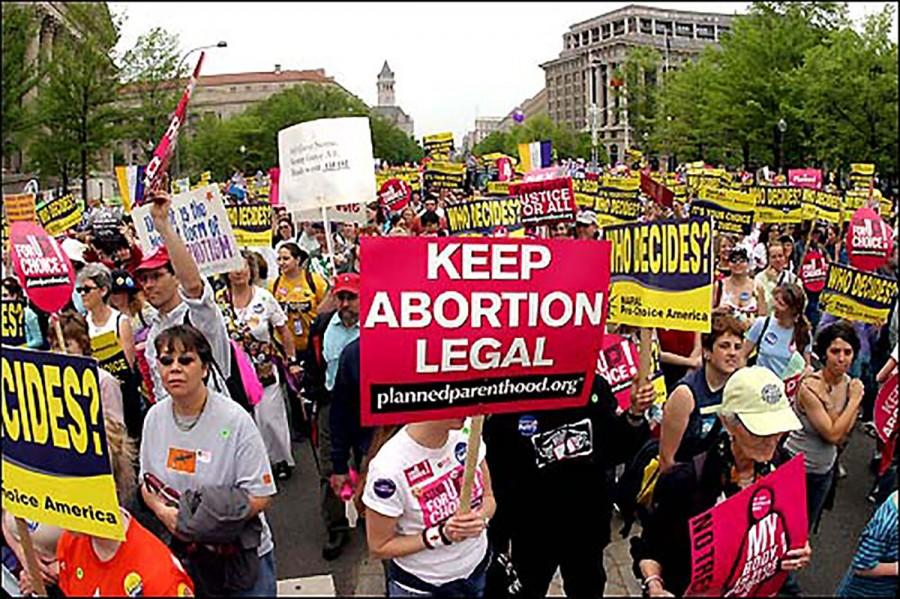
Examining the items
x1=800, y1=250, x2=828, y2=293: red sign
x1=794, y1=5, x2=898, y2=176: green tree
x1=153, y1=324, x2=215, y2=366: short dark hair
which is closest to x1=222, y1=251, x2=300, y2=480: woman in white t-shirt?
x1=153, y1=324, x2=215, y2=366: short dark hair

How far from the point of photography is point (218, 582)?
3.42 metres

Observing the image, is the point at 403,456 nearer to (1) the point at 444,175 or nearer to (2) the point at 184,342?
(2) the point at 184,342

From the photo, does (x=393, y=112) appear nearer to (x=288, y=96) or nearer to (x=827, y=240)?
(x=288, y=96)

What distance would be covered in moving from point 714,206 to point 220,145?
59067 mm

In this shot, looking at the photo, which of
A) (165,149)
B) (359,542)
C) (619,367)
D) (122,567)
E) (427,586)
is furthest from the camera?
(359,542)

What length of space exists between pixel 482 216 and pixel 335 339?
4855 mm

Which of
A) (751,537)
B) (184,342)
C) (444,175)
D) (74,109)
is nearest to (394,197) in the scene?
(444,175)

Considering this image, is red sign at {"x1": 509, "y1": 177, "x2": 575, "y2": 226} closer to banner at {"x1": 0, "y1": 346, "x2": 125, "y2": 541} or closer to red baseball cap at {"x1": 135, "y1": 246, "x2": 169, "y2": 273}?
red baseball cap at {"x1": 135, "y1": 246, "x2": 169, "y2": 273}

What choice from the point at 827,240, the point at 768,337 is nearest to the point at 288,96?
the point at 827,240

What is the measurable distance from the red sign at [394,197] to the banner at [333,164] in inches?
216

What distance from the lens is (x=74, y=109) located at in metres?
21.8

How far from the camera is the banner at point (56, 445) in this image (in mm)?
2779

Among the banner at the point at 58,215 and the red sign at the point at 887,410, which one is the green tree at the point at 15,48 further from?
the red sign at the point at 887,410

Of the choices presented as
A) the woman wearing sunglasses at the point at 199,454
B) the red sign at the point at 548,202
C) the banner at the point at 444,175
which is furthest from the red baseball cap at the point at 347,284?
the banner at the point at 444,175
